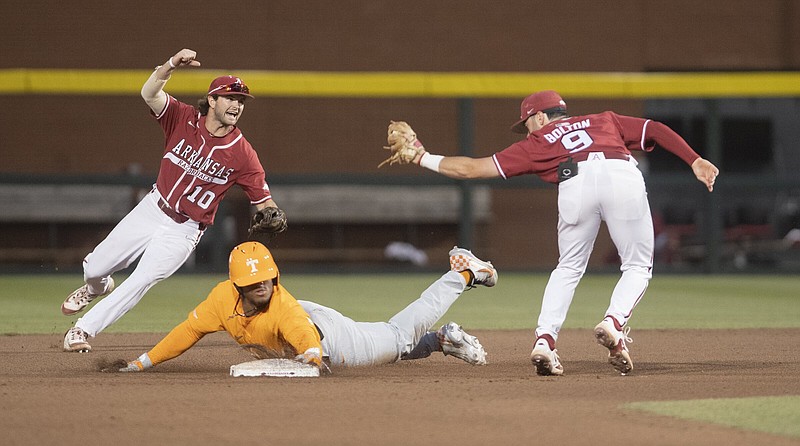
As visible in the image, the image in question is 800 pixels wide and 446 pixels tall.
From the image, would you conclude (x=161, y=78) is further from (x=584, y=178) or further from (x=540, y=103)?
(x=584, y=178)

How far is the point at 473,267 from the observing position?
23.0 feet

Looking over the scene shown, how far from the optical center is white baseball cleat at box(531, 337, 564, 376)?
635cm

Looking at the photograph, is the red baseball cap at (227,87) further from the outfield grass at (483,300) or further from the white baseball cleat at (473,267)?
the outfield grass at (483,300)

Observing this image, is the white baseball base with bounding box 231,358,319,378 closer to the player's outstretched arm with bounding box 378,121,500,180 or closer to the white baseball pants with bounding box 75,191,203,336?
the player's outstretched arm with bounding box 378,121,500,180

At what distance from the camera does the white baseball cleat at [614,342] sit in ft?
20.7

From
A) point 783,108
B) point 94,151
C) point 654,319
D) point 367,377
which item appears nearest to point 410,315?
point 367,377

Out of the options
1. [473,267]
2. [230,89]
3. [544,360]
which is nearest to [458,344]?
[473,267]

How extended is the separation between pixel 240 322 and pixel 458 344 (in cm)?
138

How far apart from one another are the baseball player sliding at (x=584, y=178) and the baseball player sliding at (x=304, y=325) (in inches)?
22.9

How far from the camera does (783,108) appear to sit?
20.9m

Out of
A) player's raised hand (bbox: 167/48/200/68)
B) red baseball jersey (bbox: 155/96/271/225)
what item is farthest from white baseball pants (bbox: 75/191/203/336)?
player's raised hand (bbox: 167/48/200/68)

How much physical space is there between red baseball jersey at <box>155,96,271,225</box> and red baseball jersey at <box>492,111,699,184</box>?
1.86 meters

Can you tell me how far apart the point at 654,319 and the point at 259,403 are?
6.09 m

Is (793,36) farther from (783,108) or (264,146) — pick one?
(264,146)
